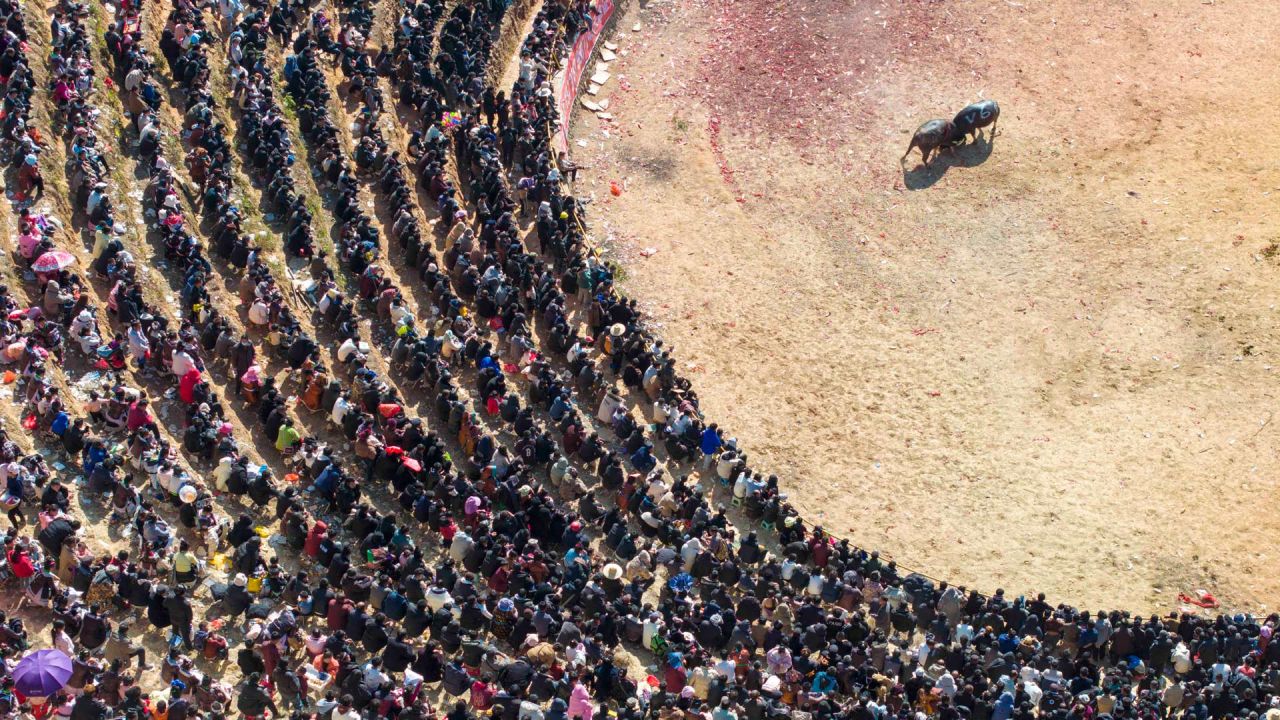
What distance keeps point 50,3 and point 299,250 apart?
11.5 m

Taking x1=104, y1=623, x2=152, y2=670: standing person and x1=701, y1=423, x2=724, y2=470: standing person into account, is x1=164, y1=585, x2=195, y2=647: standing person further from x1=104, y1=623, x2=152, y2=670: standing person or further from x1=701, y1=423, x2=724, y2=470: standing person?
x1=701, y1=423, x2=724, y2=470: standing person

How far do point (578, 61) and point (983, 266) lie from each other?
15170 millimetres

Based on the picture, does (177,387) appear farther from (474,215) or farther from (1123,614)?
(1123,614)

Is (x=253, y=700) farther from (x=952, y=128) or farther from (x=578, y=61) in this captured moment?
(x=952, y=128)

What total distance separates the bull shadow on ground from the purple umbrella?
31.2 metres

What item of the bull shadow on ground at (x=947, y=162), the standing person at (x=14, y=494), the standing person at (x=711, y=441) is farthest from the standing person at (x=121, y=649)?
the bull shadow on ground at (x=947, y=162)

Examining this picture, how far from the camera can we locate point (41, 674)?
24.8 meters

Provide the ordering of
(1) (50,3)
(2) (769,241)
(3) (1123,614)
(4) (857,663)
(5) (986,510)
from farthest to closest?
(2) (769,241)
(1) (50,3)
(5) (986,510)
(3) (1123,614)
(4) (857,663)

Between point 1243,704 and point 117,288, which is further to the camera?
point 117,288

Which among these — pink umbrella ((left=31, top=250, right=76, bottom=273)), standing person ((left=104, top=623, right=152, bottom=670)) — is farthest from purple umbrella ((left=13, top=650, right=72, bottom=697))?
pink umbrella ((left=31, top=250, right=76, bottom=273))

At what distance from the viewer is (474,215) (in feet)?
142

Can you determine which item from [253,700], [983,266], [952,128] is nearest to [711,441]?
[983,266]

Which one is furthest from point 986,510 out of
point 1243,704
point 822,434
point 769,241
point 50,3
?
point 50,3

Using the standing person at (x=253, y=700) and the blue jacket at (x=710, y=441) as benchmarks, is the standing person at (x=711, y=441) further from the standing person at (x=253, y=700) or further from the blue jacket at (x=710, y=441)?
the standing person at (x=253, y=700)
